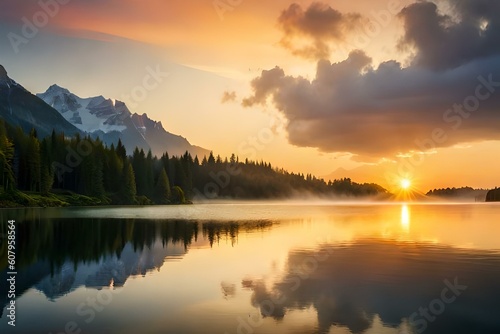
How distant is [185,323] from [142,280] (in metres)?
11.1

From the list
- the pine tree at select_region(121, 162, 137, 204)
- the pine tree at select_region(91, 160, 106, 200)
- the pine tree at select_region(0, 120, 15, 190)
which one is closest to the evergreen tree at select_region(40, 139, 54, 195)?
the pine tree at select_region(0, 120, 15, 190)

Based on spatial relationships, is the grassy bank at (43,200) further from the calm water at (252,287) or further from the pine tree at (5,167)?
the calm water at (252,287)

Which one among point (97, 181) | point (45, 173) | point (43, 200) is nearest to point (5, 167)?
point (43, 200)

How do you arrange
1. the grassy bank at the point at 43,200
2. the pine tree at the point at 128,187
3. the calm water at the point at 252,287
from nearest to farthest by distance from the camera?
the calm water at the point at 252,287
the grassy bank at the point at 43,200
the pine tree at the point at 128,187

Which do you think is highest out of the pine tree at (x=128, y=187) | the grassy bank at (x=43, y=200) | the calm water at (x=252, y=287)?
the pine tree at (x=128, y=187)

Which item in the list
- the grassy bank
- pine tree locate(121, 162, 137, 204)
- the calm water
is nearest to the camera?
the calm water

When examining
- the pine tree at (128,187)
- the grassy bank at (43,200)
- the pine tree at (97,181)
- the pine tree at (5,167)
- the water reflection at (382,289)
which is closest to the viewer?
the water reflection at (382,289)

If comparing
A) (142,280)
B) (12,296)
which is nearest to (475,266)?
(142,280)

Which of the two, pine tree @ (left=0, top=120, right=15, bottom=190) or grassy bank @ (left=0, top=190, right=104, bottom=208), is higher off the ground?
pine tree @ (left=0, top=120, right=15, bottom=190)

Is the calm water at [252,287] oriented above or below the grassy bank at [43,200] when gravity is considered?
below

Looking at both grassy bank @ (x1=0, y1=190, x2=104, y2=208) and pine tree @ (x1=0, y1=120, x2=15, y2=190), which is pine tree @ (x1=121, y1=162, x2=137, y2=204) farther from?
pine tree @ (x1=0, y1=120, x2=15, y2=190)

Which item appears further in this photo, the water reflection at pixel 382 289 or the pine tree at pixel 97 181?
the pine tree at pixel 97 181

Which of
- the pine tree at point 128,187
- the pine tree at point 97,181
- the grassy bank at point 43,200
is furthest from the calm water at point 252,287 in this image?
the pine tree at point 128,187

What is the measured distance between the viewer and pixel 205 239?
57.2m
